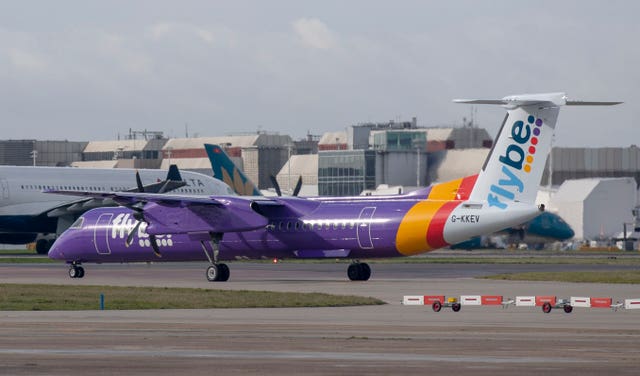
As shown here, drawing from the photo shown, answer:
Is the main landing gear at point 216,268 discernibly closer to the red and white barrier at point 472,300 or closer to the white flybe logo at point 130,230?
the white flybe logo at point 130,230

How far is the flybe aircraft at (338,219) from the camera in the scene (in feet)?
136

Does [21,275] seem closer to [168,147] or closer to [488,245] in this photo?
[488,245]

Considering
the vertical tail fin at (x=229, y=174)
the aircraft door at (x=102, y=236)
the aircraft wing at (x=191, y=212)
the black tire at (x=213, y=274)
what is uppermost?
the vertical tail fin at (x=229, y=174)

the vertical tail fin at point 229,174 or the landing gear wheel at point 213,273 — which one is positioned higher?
the vertical tail fin at point 229,174

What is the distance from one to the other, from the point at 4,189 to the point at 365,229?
3827cm

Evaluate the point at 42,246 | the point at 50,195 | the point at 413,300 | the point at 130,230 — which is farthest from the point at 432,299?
the point at 42,246

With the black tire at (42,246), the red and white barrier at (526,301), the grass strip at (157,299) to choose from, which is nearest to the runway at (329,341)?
the red and white barrier at (526,301)

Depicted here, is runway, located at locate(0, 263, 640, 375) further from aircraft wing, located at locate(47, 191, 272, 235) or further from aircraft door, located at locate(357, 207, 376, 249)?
aircraft wing, located at locate(47, 191, 272, 235)

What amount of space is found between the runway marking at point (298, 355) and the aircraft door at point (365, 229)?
2233 centimetres

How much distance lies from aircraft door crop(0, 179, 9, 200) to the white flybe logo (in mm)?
27667

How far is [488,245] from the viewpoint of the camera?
10138 centimetres

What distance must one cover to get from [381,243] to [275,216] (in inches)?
184

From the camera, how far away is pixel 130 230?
48.7 m

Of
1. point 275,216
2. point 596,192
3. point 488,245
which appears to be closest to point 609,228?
point 596,192
